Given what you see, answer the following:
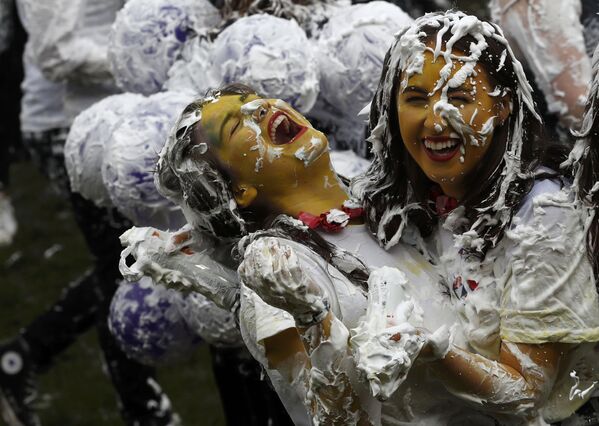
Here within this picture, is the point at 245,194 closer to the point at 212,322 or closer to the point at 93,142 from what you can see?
the point at 212,322

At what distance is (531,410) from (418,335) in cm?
33

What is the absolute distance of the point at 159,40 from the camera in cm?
384

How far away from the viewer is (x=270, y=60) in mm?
3508

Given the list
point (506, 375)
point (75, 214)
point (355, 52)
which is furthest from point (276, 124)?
point (75, 214)

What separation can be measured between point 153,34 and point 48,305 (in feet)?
9.03

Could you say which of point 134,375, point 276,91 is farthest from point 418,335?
point 134,375

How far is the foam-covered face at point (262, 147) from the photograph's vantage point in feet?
9.16

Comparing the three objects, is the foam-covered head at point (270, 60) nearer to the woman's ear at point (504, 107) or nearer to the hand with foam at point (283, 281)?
the woman's ear at point (504, 107)

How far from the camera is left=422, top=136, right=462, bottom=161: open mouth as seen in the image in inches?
103

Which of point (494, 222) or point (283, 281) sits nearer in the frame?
point (283, 281)

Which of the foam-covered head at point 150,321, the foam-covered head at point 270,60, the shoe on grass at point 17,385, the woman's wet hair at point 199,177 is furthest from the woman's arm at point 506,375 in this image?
the shoe on grass at point 17,385

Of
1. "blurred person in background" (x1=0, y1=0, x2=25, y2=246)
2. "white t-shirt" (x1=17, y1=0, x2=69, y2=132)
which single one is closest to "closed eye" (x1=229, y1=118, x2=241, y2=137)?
"white t-shirt" (x1=17, y1=0, x2=69, y2=132)

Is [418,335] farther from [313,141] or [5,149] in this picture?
[5,149]

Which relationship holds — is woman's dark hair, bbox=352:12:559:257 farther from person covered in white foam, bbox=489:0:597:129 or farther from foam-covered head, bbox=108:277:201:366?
foam-covered head, bbox=108:277:201:366
